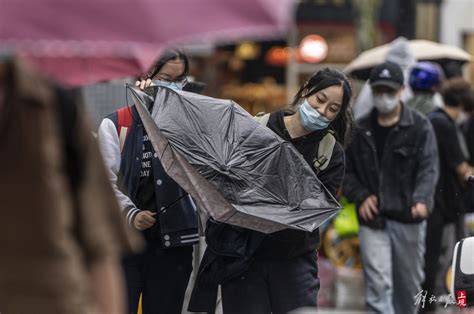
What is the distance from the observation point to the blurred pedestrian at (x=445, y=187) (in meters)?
10.1

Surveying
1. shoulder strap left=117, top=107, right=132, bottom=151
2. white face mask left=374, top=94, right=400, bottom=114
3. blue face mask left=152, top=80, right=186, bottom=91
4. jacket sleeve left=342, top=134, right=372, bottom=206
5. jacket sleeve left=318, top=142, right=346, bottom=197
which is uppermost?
blue face mask left=152, top=80, right=186, bottom=91

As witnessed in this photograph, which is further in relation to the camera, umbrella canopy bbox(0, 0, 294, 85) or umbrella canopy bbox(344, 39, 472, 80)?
umbrella canopy bbox(344, 39, 472, 80)

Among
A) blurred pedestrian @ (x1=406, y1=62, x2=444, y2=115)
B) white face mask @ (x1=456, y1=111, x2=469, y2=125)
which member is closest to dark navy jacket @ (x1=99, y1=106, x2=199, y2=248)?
blurred pedestrian @ (x1=406, y1=62, x2=444, y2=115)

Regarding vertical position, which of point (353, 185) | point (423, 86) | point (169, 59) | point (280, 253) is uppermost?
point (169, 59)

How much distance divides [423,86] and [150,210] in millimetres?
4573

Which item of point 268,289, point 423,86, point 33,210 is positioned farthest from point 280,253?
point 423,86

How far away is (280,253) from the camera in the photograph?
648 cm

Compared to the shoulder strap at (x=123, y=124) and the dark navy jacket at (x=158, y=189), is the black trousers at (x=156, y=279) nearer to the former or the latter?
the dark navy jacket at (x=158, y=189)

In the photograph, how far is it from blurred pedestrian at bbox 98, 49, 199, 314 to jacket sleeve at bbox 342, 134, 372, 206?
2.72 metres

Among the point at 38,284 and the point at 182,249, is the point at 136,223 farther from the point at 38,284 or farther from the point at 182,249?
the point at 38,284

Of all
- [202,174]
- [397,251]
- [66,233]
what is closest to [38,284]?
[66,233]

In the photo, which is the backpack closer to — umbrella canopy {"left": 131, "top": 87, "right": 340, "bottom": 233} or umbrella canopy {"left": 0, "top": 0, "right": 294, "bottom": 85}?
umbrella canopy {"left": 131, "top": 87, "right": 340, "bottom": 233}

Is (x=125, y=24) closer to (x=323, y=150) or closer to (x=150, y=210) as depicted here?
(x=150, y=210)

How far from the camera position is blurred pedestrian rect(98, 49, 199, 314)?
6.51 meters
